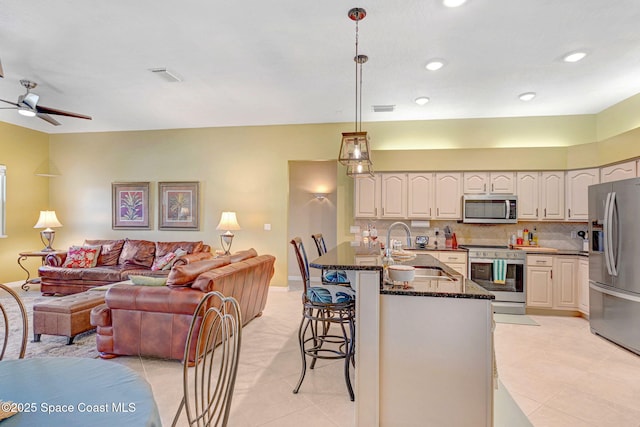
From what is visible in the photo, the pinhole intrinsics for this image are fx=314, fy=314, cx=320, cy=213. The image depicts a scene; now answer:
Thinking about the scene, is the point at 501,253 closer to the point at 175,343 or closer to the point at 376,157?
the point at 376,157

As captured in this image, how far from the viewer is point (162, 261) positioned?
17.6 feet

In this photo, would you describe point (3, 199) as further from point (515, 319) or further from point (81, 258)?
point (515, 319)

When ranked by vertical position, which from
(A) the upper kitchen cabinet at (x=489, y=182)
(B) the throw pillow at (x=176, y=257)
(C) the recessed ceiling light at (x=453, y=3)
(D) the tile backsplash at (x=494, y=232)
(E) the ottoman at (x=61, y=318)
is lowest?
(E) the ottoman at (x=61, y=318)

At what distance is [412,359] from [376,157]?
3.81 metres

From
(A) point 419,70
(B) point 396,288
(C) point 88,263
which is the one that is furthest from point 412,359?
(C) point 88,263

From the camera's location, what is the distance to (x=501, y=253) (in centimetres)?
459

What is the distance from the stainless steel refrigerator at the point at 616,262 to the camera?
3.29 meters

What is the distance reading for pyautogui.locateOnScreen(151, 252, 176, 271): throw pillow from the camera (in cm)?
529

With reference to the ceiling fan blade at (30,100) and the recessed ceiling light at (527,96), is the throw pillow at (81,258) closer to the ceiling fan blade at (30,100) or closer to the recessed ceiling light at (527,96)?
the ceiling fan blade at (30,100)

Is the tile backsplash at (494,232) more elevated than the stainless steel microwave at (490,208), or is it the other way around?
the stainless steel microwave at (490,208)

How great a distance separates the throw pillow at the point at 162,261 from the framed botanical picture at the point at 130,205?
1.22 m

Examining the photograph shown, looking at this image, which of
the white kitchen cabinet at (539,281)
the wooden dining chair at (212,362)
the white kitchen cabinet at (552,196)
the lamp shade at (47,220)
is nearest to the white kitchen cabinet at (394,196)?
the white kitchen cabinet at (539,281)

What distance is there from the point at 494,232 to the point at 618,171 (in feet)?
5.69

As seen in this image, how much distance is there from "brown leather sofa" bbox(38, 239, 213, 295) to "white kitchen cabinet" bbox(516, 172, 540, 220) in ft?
17.0
